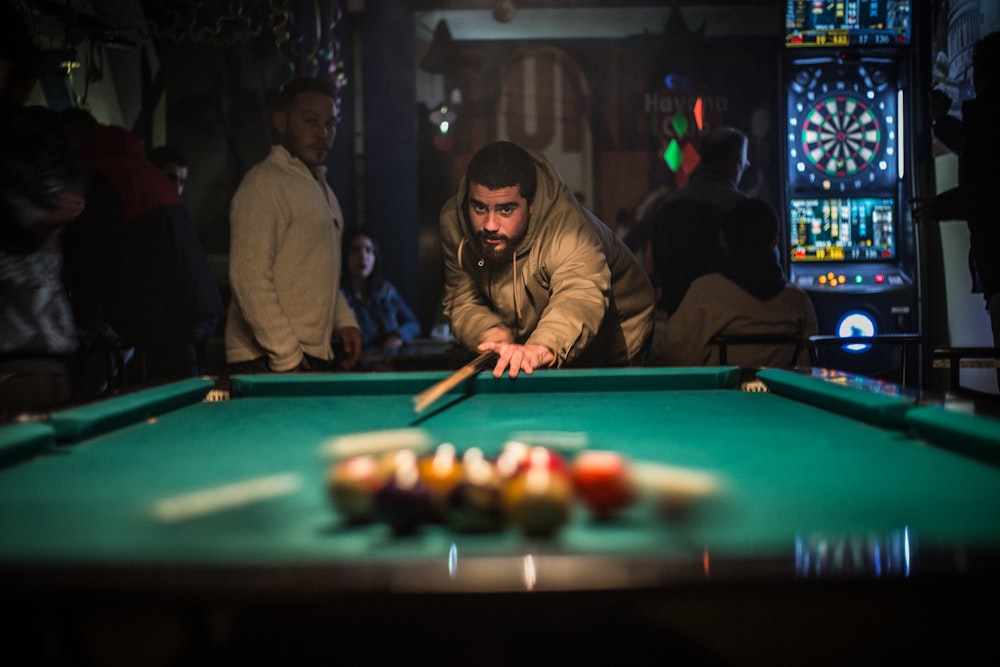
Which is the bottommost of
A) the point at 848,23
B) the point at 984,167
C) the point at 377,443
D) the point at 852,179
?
the point at 377,443

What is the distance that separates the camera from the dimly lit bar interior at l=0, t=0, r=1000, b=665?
27.5 inches

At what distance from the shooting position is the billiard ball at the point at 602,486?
86cm

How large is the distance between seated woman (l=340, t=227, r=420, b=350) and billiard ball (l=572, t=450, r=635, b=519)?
3.72m

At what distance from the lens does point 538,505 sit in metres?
0.79

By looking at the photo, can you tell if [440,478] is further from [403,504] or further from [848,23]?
[848,23]

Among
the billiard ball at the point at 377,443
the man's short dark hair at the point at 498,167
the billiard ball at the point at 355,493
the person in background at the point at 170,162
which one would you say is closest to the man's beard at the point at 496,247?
the man's short dark hair at the point at 498,167

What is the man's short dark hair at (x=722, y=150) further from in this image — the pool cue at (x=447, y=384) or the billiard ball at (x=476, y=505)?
the billiard ball at (x=476, y=505)

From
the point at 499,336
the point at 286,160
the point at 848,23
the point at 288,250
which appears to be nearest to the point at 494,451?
the point at 499,336

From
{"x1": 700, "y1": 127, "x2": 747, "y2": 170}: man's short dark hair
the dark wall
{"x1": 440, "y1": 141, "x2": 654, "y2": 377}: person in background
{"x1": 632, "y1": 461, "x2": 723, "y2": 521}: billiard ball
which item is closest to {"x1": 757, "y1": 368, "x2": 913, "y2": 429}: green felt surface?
{"x1": 632, "y1": 461, "x2": 723, "y2": 521}: billiard ball

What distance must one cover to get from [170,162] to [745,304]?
2766 mm

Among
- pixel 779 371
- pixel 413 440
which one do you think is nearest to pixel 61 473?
pixel 413 440

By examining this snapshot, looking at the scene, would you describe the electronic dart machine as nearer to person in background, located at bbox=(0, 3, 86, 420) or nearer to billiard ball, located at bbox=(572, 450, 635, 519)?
person in background, located at bbox=(0, 3, 86, 420)

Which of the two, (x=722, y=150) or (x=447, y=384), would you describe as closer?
(x=447, y=384)

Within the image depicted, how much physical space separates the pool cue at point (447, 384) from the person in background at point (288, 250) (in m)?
0.99
